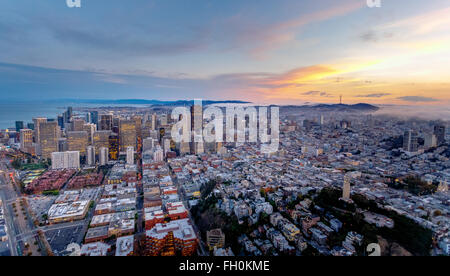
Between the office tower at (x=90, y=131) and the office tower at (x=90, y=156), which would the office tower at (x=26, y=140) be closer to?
the office tower at (x=90, y=131)

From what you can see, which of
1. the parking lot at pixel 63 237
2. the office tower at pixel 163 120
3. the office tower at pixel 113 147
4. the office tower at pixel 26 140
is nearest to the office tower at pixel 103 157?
the office tower at pixel 113 147

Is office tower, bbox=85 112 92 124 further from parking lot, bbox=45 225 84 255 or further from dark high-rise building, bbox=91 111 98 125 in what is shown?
parking lot, bbox=45 225 84 255

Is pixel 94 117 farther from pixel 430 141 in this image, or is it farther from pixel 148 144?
pixel 430 141

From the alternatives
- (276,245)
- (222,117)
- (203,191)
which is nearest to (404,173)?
(276,245)

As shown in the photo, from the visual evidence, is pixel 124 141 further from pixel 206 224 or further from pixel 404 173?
pixel 404 173

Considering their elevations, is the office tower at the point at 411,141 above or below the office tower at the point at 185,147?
above

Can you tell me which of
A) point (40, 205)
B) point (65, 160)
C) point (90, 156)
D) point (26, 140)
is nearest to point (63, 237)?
point (40, 205)

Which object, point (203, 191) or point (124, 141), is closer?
point (203, 191)
